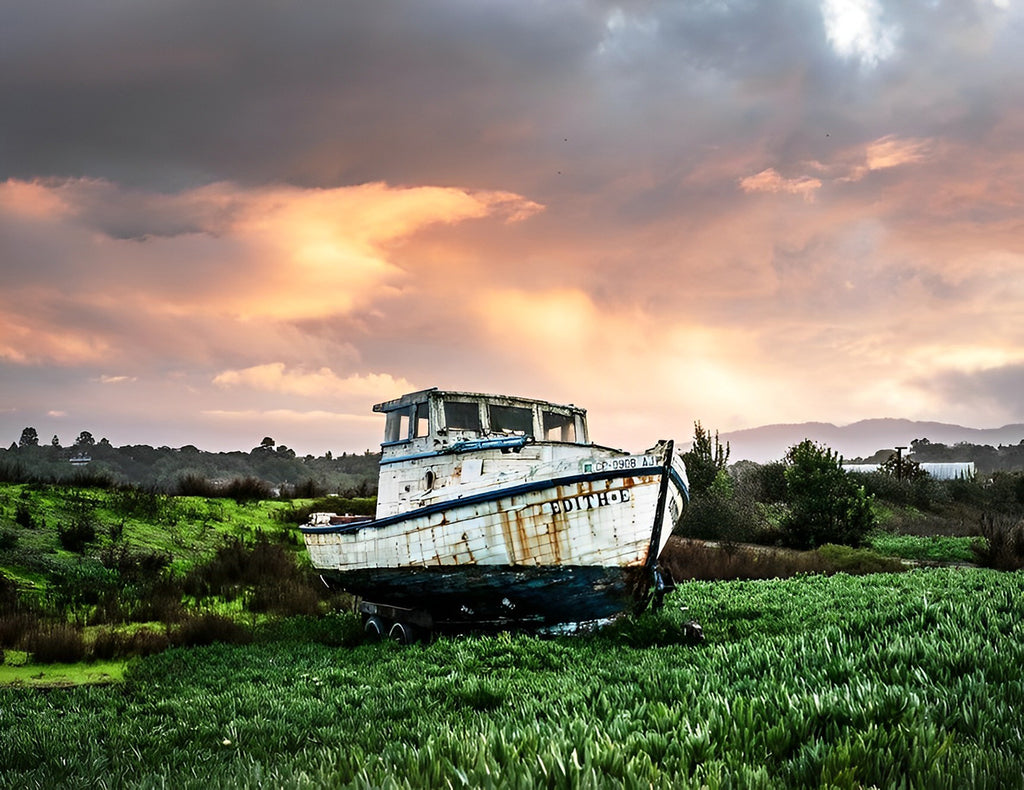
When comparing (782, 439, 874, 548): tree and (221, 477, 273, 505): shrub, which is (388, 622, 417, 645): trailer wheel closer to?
(221, 477, 273, 505): shrub

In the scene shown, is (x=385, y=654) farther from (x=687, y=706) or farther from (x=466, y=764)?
(x=466, y=764)

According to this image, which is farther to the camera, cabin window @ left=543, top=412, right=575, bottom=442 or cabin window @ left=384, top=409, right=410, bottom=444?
cabin window @ left=543, top=412, right=575, bottom=442

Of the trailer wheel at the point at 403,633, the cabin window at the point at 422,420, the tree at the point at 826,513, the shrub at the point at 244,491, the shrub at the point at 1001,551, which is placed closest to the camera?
the trailer wheel at the point at 403,633

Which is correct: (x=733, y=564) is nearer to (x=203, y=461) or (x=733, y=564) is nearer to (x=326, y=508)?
(x=326, y=508)

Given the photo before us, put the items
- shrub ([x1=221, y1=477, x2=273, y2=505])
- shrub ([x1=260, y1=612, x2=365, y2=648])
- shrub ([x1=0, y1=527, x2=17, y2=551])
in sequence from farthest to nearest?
shrub ([x1=221, y1=477, x2=273, y2=505]), shrub ([x1=0, y1=527, x2=17, y2=551]), shrub ([x1=260, y1=612, x2=365, y2=648])

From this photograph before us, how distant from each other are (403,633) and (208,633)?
349 centimetres

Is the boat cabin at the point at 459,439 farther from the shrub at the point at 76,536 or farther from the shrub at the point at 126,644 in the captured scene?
the shrub at the point at 76,536

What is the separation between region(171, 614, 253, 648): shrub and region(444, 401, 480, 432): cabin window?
5.39m

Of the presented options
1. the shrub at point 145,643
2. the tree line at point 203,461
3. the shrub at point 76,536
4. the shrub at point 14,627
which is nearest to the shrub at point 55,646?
the shrub at point 14,627

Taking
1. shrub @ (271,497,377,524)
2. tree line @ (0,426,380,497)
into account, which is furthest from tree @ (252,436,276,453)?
shrub @ (271,497,377,524)

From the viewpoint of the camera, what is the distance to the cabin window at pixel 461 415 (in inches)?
537

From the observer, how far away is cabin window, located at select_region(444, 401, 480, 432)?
537 inches

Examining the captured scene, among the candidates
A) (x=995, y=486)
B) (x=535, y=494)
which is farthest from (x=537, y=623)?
(x=995, y=486)

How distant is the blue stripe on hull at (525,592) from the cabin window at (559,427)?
11.9ft
